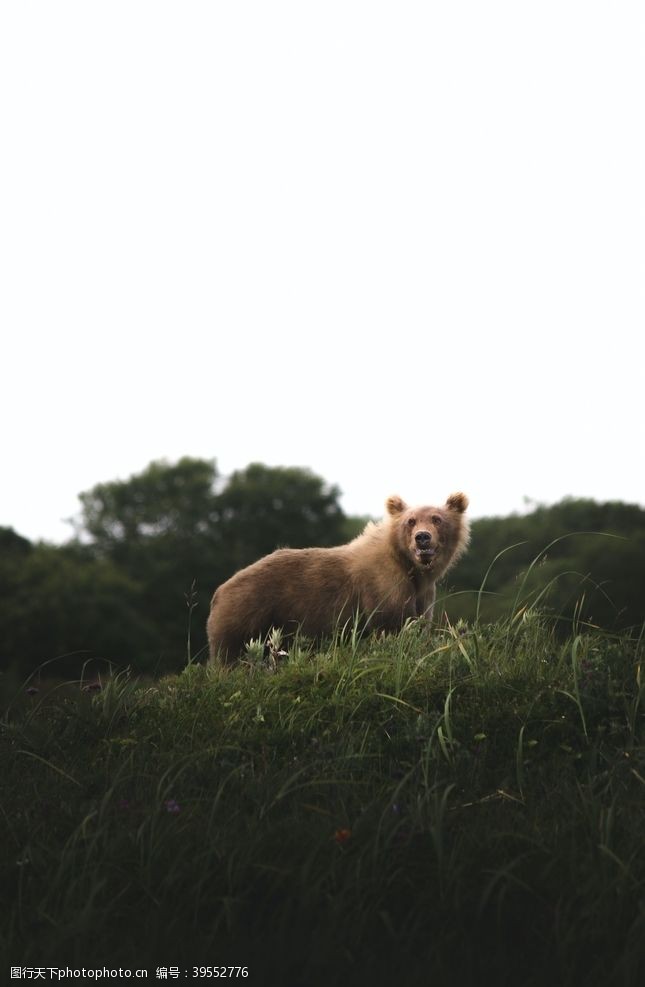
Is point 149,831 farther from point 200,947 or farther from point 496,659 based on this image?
point 496,659

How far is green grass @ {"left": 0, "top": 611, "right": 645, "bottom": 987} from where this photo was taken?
505cm

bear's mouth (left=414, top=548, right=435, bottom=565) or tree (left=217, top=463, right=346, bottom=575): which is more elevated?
tree (left=217, top=463, right=346, bottom=575)

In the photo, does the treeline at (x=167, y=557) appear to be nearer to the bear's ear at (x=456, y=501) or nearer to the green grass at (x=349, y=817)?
the bear's ear at (x=456, y=501)

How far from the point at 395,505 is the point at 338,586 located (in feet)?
4.41

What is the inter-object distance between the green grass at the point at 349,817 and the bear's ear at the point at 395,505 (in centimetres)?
317

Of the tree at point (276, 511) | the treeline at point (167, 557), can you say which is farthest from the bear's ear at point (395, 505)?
the tree at point (276, 511)

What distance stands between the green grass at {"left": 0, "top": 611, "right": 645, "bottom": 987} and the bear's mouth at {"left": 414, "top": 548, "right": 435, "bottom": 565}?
2129 millimetres

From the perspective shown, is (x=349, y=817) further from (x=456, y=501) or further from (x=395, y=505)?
(x=456, y=501)

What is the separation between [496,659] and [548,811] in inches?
78.2

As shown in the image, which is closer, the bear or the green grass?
the green grass

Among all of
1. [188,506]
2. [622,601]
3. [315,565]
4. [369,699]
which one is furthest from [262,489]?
[369,699]

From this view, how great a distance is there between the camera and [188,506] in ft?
180

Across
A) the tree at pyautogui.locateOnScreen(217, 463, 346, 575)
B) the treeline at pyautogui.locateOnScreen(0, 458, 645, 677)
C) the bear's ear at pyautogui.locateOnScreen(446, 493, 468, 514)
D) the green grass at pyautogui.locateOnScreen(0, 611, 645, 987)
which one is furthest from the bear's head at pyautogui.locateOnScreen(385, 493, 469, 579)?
the tree at pyautogui.locateOnScreen(217, 463, 346, 575)

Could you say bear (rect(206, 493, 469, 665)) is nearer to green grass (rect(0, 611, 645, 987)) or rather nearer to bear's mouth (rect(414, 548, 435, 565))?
bear's mouth (rect(414, 548, 435, 565))
